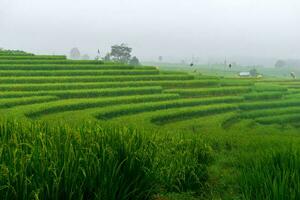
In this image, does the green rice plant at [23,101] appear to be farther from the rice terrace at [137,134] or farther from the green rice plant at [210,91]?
the green rice plant at [210,91]

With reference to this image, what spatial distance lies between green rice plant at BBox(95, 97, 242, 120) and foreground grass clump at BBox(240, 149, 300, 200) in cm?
1630

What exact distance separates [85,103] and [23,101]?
3.34 meters

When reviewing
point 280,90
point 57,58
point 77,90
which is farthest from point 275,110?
point 57,58

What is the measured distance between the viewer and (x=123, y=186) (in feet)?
16.6

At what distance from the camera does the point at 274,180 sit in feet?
14.3

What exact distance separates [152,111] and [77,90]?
5.38 metres

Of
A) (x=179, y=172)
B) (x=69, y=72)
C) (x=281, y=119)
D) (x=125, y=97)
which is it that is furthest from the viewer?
(x=69, y=72)

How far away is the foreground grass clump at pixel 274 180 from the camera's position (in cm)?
434

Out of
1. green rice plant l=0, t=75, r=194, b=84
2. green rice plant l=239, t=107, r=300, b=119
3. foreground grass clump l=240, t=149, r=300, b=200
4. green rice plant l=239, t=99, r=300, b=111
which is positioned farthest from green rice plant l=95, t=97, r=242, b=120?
foreground grass clump l=240, t=149, r=300, b=200

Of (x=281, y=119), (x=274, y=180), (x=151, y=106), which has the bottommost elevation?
(x=281, y=119)

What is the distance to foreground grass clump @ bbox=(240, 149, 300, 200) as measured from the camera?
434 cm

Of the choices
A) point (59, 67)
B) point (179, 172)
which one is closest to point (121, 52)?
point (59, 67)

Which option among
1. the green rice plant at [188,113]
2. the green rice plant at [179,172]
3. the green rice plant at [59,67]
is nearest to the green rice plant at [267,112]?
the green rice plant at [188,113]

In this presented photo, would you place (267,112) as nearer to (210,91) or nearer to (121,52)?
(210,91)
